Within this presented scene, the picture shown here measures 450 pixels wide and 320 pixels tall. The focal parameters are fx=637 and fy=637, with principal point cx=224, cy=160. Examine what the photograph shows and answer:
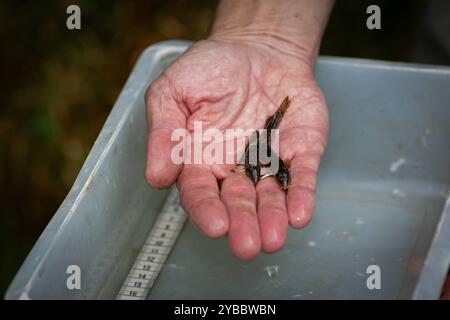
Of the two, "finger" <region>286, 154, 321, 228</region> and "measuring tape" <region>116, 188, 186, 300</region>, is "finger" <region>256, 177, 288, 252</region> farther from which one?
"measuring tape" <region>116, 188, 186, 300</region>

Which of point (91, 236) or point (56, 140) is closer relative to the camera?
point (91, 236)

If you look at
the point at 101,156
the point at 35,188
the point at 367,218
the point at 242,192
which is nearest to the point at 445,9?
the point at 367,218

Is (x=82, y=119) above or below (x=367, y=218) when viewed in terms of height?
below

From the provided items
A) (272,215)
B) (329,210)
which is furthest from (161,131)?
(329,210)
